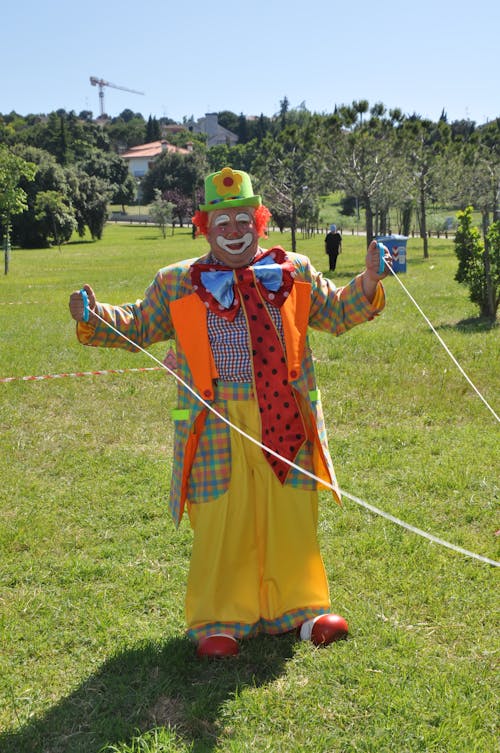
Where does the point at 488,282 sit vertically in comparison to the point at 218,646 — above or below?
above

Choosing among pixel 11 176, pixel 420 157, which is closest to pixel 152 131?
pixel 420 157

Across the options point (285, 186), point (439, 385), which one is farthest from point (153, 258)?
point (439, 385)

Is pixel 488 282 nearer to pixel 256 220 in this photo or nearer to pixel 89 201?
pixel 256 220

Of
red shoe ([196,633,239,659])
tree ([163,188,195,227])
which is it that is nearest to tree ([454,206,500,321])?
red shoe ([196,633,239,659])

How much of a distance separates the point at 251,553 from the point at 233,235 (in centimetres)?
157

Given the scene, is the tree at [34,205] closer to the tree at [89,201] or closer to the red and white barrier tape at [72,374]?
the tree at [89,201]

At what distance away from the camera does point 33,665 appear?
3527mm

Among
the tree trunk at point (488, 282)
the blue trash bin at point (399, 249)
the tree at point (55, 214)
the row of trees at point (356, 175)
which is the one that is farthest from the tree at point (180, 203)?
the tree trunk at point (488, 282)

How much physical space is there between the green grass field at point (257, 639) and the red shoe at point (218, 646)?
5cm

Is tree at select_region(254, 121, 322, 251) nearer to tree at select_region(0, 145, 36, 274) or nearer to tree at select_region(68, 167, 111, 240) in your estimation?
tree at select_region(0, 145, 36, 274)

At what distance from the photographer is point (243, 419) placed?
3.53 metres

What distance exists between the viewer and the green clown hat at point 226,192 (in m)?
3.50

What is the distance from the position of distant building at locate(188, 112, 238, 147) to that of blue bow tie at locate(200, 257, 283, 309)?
148 m

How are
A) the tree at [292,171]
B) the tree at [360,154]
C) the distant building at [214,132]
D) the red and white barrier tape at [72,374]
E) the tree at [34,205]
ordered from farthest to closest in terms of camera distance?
the distant building at [214,132] < the tree at [34,205] < the tree at [292,171] < the tree at [360,154] < the red and white barrier tape at [72,374]
